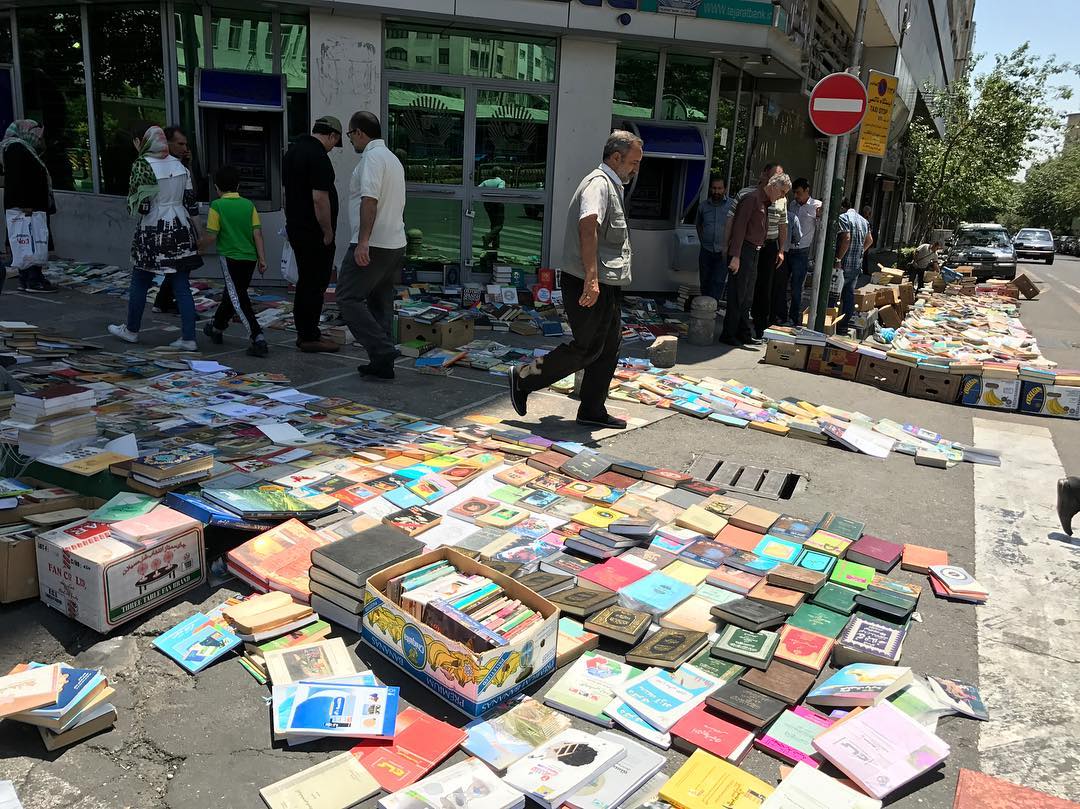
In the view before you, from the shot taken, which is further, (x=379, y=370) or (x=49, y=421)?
(x=379, y=370)

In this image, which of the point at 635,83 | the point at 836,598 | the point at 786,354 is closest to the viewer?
the point at 836,598

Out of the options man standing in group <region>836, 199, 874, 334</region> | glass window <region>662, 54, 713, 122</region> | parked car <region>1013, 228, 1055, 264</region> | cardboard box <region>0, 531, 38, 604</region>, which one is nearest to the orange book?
cardboard box <region>0, 531, 38, 604</region>

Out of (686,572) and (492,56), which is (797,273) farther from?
(686,572)

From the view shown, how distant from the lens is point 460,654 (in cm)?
273

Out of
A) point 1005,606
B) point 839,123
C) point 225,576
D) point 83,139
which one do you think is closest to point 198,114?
point 83,139

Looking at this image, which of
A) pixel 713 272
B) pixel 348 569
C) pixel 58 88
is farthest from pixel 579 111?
pixel 348 569

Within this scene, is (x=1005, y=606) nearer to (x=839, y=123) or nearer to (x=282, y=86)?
(x=839, y=123)

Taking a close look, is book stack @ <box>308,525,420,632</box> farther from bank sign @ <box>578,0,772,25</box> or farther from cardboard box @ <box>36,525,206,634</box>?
bank sign @ <box>578,0,772,25</box>

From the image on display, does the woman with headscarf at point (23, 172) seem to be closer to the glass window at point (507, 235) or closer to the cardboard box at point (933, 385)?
the glass window at point (507, 235)

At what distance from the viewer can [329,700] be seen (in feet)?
8.98

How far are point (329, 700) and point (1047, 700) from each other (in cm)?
265

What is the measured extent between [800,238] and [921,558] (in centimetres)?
735

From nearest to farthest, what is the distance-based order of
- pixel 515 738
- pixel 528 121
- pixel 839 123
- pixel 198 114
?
1. pixel 515 738
2. pixel 839 123
3. pixel 198 114
4. pixel 528 121

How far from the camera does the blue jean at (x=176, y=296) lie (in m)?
7.01
